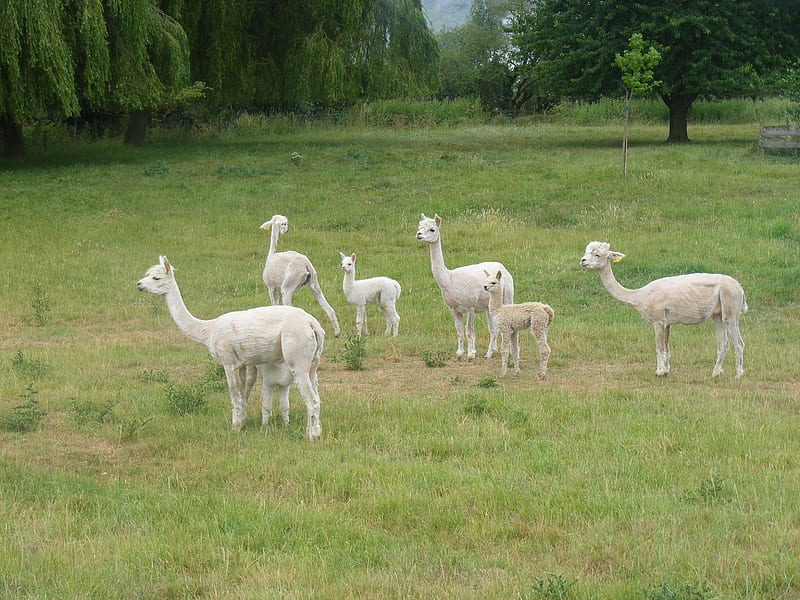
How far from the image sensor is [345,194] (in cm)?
2433

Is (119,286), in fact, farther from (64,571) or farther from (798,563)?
(798,563)

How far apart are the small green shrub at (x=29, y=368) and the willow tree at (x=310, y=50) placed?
20033mm

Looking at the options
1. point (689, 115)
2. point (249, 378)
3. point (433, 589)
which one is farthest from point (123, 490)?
point (689, 115)

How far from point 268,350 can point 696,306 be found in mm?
4684

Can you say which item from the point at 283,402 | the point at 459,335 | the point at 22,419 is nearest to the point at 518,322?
the point at 459,335

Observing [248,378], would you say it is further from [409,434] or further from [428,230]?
[428,230]

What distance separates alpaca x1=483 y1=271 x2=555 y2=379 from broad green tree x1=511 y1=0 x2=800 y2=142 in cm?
2124

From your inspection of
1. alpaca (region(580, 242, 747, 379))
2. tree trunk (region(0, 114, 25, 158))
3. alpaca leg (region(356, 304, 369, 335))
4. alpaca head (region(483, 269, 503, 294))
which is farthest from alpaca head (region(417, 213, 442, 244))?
tree trunk (region(0, 114, 25, 158))

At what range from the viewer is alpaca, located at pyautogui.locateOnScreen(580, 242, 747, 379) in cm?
985

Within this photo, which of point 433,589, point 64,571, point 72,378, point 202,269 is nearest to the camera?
point 433,589

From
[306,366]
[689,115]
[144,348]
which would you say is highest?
[689,115]

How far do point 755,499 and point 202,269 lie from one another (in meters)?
12.7

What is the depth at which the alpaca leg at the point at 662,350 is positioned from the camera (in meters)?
10.1

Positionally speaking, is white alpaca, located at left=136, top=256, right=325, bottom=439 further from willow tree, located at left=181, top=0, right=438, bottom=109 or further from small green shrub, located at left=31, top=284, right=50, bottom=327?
willow tree, located at left=181, top=0, right=438, bottom=109
